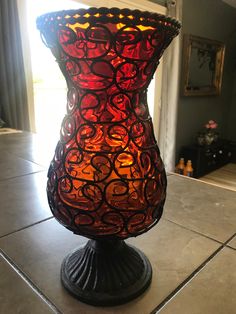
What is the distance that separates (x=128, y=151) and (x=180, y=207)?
1.34 ft

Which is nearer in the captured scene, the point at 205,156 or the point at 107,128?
the point at 107,128

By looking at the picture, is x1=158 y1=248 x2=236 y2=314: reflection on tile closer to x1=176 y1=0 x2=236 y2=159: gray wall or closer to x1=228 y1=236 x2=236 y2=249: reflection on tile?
x1=228 y1=236 x2=236 y2=249: reflection on tile

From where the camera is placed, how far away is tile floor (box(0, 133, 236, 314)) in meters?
0.41

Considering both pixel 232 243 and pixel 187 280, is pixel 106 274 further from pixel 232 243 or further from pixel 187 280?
pixel 232 243

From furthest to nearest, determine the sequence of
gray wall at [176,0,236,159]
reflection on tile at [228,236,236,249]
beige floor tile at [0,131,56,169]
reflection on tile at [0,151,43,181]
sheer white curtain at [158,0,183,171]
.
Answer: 1. gray wall at [176,0,236,159]
2. sheer white curtain at [158,0,183,171]
3. beige floor tile at [0,131,56,169]
4. reflection on tile at [0,151,43,181]
5. reflection on tile at [228,236,236,249]

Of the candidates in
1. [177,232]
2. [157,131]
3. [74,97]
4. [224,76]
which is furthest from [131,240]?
[224,76]

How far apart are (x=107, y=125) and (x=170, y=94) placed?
297 cm

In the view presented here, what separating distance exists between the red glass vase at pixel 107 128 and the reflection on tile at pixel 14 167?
0.56m

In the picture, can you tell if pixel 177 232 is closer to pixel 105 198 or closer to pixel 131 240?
pixel 131 240

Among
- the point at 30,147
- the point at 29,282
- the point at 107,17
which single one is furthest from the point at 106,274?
the point at 30,147

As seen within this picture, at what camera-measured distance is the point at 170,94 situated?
3.19 m

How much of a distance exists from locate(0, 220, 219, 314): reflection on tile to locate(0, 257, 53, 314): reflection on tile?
2 centimetres

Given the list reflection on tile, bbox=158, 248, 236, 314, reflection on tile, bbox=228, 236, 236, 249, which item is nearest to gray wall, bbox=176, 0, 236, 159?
reflection on tile, bbox=228, 236, 236, 249

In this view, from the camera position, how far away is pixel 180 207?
0.72m
